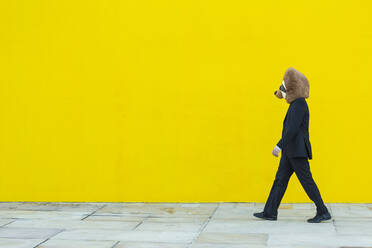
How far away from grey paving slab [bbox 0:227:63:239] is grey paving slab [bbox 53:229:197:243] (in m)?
0.13

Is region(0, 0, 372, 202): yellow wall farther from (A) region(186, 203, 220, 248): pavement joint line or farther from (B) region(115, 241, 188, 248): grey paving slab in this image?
(B) region(115, 241, 188, 248): grey paving slab

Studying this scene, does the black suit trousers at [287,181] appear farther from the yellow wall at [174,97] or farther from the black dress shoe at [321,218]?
the yellow wall at [174,97]

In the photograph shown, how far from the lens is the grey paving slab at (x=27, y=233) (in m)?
5.88

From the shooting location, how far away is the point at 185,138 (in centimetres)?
775

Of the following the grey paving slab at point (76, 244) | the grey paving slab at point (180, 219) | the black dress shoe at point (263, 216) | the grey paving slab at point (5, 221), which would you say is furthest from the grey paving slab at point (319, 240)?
the grey paving slab at point (5, 221)

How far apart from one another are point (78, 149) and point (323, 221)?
334 centimetres

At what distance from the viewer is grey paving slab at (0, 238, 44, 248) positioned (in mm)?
5455

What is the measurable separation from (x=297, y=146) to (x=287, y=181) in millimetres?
455

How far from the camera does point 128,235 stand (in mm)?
5859

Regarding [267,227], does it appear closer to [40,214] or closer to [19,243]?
[19,243]

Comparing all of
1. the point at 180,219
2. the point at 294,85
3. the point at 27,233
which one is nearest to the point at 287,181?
the point at 294,85

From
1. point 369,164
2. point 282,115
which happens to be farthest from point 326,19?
point 369,164

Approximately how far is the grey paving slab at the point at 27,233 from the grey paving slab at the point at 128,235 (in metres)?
0.13

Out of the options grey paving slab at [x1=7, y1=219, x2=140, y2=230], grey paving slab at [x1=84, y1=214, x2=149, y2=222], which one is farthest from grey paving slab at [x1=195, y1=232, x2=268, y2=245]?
grey paving slab at [x1=84, y1=214, x2=149, y2=222]
